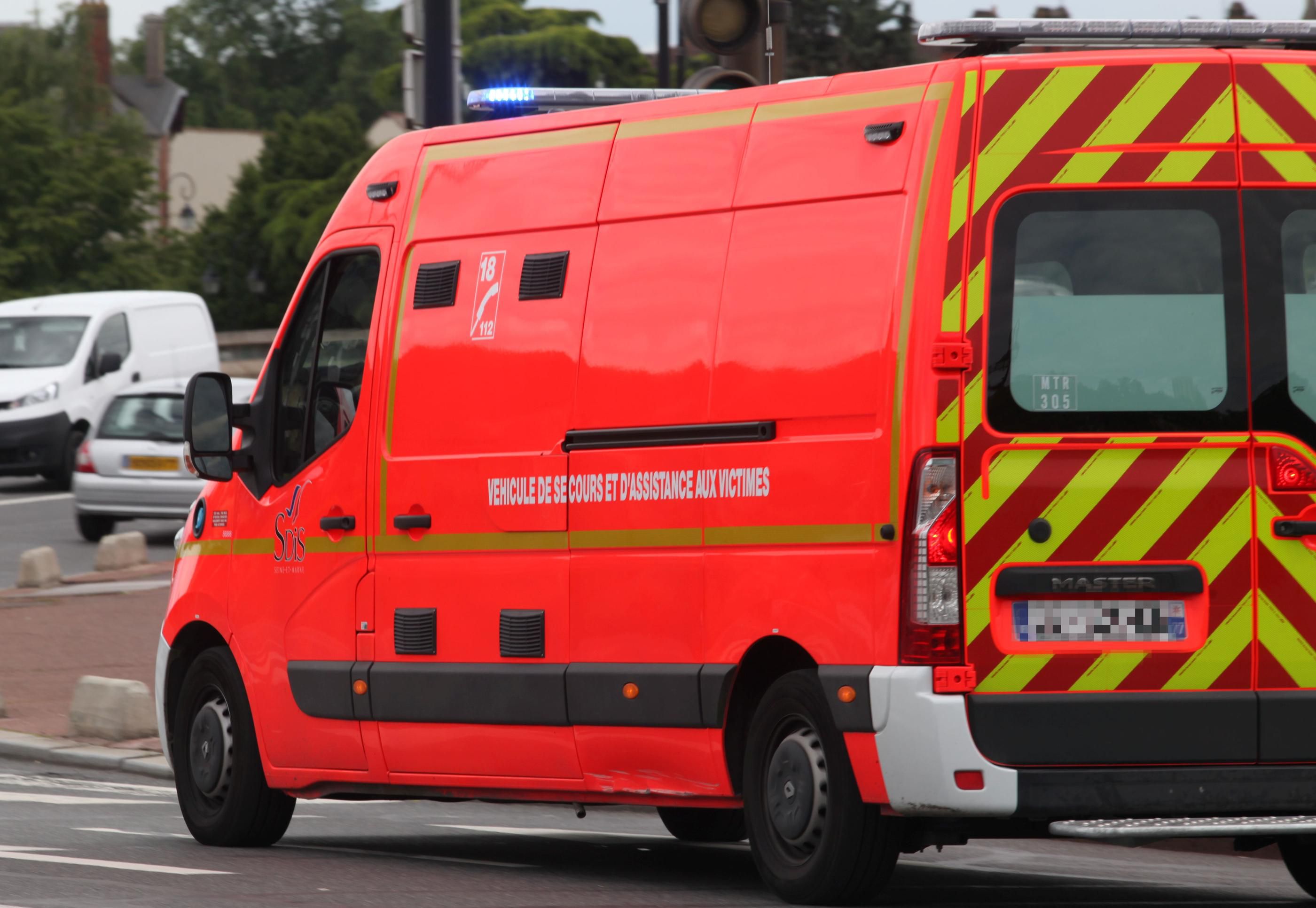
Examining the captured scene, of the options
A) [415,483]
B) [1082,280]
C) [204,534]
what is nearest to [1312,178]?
[1082,280]

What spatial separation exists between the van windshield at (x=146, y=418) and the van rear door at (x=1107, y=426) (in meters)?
19.1

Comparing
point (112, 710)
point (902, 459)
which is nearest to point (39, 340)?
point (112, 710)

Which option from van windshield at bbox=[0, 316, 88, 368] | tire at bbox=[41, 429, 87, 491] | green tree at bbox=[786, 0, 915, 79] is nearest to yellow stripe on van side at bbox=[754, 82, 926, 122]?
tire at bbox=[41, 429, 87, 491]

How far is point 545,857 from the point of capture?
9383mm

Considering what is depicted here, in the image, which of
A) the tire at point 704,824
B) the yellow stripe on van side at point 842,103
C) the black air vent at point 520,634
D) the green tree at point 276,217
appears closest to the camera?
the yellow stripe on van side at point 842,103

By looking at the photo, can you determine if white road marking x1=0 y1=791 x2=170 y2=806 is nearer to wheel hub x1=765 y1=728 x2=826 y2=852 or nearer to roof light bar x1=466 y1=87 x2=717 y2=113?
roof light bar x1=466 y1=87 x2=717 y2=113

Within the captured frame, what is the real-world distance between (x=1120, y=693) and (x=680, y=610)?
1526 millimetres

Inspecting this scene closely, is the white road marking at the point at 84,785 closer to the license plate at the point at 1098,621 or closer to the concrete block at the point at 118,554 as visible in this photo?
the license plate at the point at 1098,621

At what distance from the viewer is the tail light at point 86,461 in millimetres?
25016

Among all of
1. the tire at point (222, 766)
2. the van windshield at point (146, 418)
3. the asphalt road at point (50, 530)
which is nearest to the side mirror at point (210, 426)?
the tire at point (222, 766)

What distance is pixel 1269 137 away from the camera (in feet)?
22.8

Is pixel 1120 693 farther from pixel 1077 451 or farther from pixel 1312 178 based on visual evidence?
pixel 1312 178

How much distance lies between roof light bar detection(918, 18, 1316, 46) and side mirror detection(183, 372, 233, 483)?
3503mm

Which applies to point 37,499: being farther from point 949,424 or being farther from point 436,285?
point 949,424
